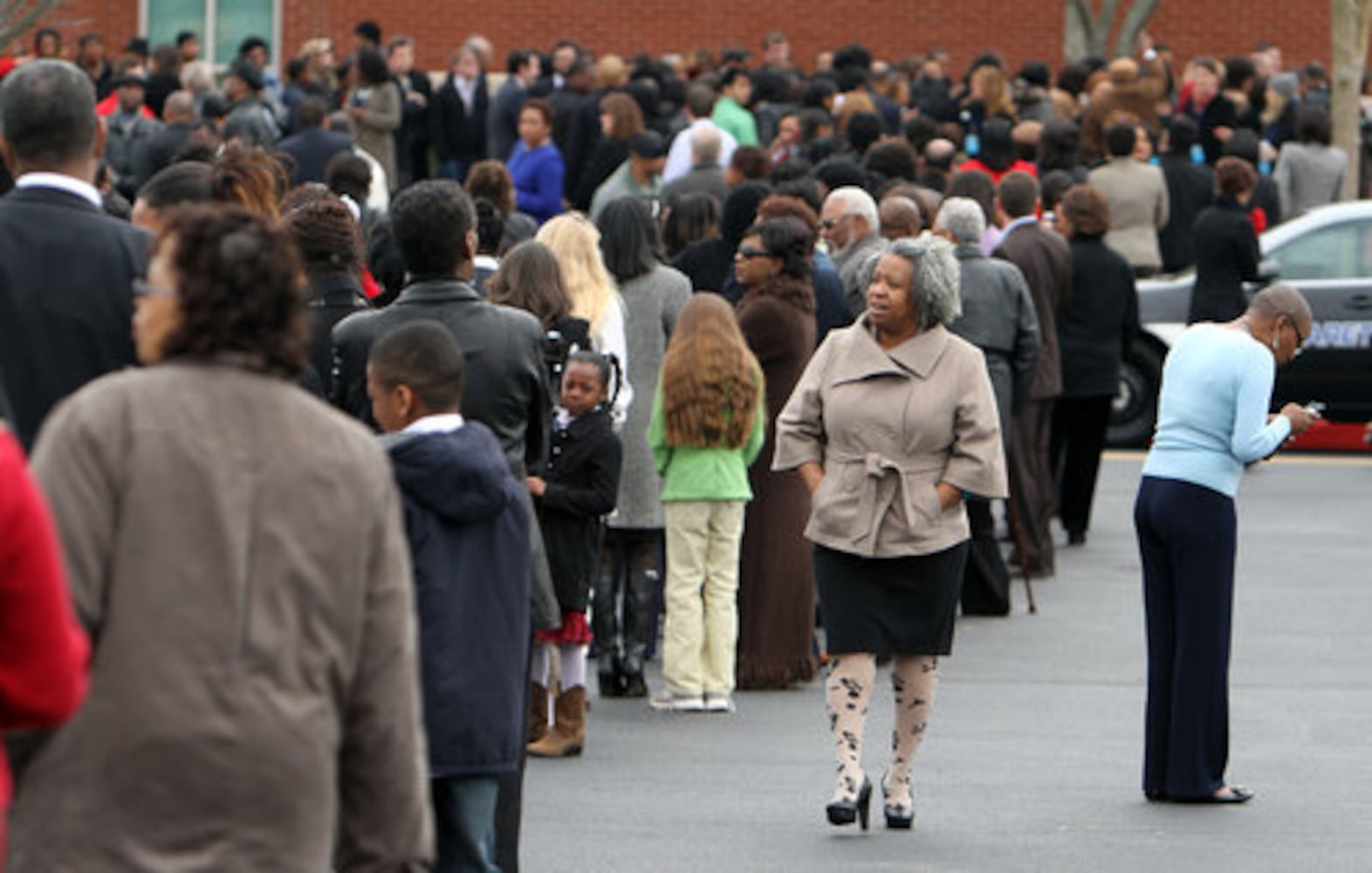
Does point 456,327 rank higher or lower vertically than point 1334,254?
higher

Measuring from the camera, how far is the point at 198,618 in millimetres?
4707

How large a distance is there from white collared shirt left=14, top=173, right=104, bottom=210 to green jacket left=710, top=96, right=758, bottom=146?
55.8ft

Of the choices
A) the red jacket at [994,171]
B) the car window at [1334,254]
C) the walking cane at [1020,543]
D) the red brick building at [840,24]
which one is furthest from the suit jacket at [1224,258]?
the red brick building at [840,24]

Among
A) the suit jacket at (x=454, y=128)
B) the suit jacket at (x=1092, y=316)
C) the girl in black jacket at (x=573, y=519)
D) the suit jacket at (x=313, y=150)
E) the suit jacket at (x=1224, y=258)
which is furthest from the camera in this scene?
the suit jacket at (x=454, y=128)

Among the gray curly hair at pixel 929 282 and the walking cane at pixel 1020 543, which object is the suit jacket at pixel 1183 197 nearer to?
the walking cane at pixel 1020 543

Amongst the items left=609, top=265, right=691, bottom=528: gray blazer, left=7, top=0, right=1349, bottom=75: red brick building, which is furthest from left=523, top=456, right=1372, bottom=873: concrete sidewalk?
left=7, top=0, right=1349, bottom=75: red brick building

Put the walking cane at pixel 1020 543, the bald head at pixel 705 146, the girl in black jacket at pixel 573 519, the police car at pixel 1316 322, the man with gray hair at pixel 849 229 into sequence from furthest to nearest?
the police car at pixel 1316 322 → the bald head at pixel 705 146 → the walking cane at pixel 1020 543 → the man with gray hair at pixel 849 229 → the girl in black jacket at pixel 573 519

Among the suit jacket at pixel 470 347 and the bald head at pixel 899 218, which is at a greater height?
the suit jacket at pixel 470 347

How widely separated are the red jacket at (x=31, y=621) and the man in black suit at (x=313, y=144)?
15514mm

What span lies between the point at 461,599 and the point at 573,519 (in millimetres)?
4134

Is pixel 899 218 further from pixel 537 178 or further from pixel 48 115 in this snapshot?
pixel 48 115

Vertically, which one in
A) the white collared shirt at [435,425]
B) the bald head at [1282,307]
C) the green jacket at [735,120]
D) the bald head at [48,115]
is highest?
the bald head at [48,115]

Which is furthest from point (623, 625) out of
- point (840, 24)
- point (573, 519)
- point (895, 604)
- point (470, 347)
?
point (840, 24)

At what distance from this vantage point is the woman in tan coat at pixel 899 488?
31.3ft
